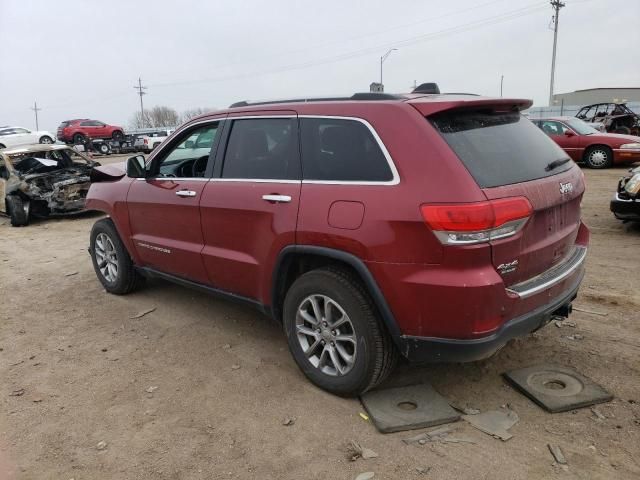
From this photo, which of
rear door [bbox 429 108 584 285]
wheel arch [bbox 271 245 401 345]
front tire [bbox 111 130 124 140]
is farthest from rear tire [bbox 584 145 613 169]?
front tire [bbox 111 130 124 140]

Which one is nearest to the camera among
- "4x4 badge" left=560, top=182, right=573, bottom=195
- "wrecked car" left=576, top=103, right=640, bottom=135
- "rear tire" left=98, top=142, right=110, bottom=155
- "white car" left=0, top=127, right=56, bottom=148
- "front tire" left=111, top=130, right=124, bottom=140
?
"4x4 badge" left=560, top=182, right=573, bottom=195

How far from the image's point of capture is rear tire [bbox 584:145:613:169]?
1420cm

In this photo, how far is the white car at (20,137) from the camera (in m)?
25.6

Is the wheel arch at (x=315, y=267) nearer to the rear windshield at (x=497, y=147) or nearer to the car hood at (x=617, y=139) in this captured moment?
the rear windshield at (x=497, y=147)

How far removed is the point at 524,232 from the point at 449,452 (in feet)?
3.99

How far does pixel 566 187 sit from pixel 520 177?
44cm

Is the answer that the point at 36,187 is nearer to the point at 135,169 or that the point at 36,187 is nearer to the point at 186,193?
the point at 135,169

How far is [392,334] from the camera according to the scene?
2.92 meters

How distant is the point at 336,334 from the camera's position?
3.22 m

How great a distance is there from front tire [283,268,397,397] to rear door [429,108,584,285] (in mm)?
793

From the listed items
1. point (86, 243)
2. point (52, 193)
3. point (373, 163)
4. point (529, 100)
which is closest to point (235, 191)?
point (373, 163)

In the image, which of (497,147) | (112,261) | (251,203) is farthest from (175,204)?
(497,147)

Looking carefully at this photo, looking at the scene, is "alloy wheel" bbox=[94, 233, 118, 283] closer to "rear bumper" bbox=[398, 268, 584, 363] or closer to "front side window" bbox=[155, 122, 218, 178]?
"front side window" bbox=[155, 122, 218, 178]

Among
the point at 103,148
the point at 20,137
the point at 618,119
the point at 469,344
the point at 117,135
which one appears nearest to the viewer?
the point at 469,344
